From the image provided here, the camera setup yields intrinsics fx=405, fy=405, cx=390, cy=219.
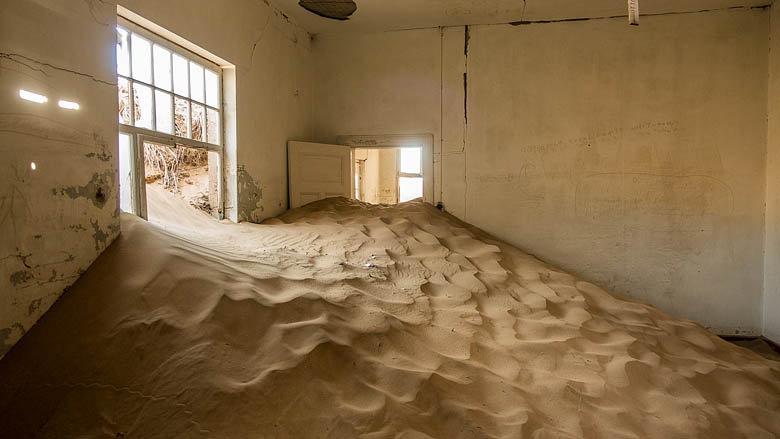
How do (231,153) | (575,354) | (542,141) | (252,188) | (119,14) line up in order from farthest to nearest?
(542,141), (252,188), (231,153), (119,14), (575,354)

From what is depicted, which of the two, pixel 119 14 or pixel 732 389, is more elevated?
pixel 119 14

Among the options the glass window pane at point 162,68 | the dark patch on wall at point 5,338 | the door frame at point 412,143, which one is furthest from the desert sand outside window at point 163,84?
the door frame at point 412,143

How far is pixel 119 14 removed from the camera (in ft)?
8.64

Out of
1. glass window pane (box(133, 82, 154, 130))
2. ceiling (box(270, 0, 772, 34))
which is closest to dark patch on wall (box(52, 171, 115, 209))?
glass window pane (box(133, 82, 154, 130))

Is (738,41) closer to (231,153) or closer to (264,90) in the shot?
(264,90)

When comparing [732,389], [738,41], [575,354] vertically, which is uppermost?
[738,41]

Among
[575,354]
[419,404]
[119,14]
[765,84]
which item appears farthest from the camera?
[765,84]

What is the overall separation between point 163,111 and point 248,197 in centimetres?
124

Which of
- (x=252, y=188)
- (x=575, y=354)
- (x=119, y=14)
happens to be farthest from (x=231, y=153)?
(x=575, y=354)

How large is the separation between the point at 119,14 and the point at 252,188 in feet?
6.26

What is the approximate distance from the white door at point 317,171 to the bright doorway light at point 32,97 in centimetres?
299

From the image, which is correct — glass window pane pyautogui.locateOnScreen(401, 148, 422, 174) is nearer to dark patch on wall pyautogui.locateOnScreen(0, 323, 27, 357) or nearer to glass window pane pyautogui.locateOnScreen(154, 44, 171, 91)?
glass window pane pyautogui.locateOnScreen(154, 44, 171, 91)

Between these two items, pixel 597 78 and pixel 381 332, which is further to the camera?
pixel 597 78

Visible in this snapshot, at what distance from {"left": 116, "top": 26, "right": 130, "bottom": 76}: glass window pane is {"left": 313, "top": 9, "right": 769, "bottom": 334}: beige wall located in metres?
3.11
